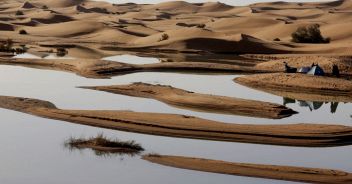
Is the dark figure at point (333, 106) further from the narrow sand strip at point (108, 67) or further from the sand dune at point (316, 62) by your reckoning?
the sand dune at point (316, 62)

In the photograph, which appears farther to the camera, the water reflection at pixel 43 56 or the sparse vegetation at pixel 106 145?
the water reflection at pixel 43 56

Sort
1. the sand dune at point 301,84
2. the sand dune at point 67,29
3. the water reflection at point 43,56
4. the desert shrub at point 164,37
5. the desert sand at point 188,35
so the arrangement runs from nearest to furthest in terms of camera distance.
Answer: the sand dune at point 301,84
the water reflection at point 43,56
the desert sand at point 188,35
the desert shrub at point 164,37
the sand dune at point 67,29

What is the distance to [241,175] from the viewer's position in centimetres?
1742

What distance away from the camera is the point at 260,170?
1766 centimetres

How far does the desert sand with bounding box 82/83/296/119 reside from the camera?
2648 centimetres

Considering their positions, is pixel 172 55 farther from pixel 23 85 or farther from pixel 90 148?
pixel 90 148

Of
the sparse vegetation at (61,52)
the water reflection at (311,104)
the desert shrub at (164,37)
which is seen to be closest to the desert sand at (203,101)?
the water reflection at (311,104)

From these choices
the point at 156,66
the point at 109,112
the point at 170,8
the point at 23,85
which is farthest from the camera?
the point at 170,8

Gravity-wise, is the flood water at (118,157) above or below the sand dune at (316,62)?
below

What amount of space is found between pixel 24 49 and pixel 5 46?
1.36 meters

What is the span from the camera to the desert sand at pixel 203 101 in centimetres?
2648

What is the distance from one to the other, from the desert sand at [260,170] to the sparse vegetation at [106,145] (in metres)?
0.99

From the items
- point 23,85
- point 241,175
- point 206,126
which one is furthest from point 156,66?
point 241,175

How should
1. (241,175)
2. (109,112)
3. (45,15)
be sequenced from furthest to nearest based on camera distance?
(45,15) < (109,112) < (241,175)
